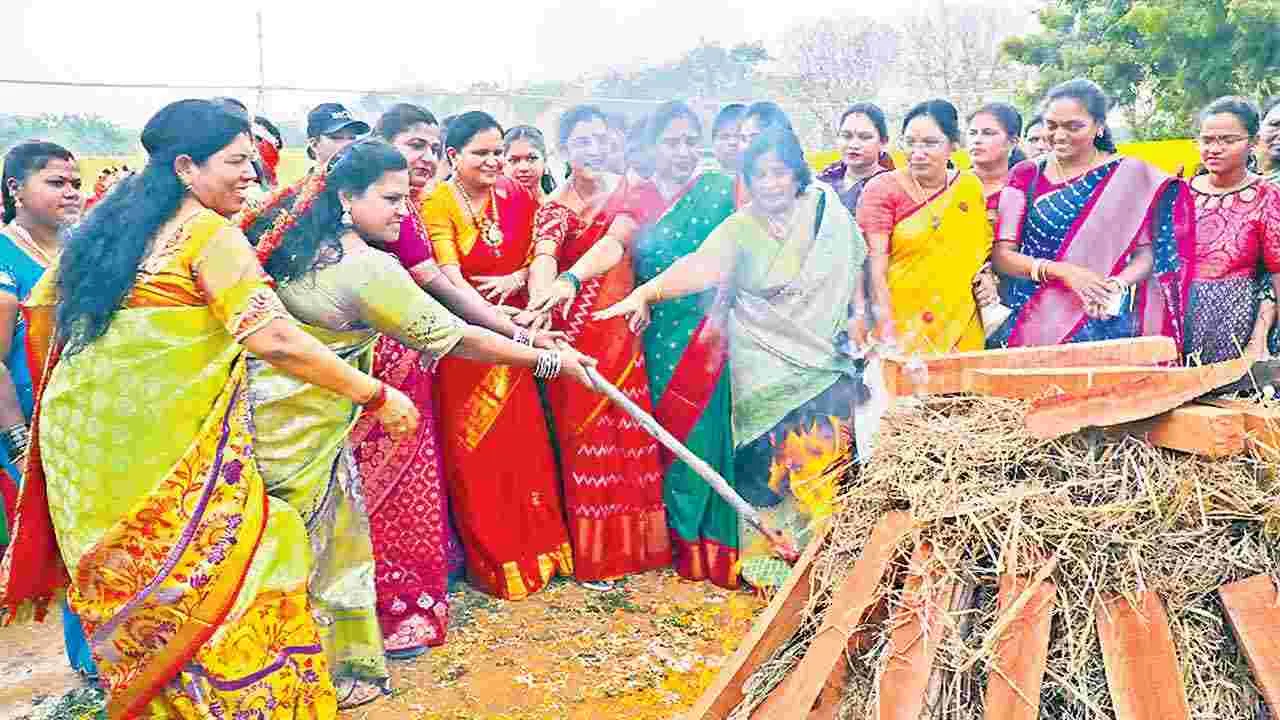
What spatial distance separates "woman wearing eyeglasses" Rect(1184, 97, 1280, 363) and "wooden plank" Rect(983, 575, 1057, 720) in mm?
3144

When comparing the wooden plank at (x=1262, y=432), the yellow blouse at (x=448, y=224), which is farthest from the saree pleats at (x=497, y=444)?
the wooden plank at (x=1262, y=432)

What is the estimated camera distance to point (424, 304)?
3.29 m

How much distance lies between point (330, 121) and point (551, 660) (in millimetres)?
2564

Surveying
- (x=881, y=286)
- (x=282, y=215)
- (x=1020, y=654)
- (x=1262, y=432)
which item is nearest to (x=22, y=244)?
(x=282, y=215)

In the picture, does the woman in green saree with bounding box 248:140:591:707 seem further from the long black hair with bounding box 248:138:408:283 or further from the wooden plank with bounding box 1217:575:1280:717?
the wooden plank with bounding box 1217:575:1280:717

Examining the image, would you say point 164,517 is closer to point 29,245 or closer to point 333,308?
point 333,308

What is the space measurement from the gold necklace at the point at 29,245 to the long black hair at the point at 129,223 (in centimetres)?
141

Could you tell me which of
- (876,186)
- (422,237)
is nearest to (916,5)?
(876,186)

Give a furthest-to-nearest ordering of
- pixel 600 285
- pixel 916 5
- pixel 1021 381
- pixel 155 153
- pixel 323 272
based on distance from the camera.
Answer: pixel 916 5
pixel 600 285
pixel 323 272
pixel 155 153
pixel 1021 381

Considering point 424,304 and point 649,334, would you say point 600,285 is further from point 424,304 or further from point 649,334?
point 424,304

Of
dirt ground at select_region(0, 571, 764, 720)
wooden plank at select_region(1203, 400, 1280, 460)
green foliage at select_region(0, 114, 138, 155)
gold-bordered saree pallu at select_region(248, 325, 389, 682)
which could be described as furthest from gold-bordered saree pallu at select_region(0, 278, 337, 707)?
green foliage at select_region(0, 114, 138, 155)

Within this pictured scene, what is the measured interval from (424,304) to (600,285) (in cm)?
132

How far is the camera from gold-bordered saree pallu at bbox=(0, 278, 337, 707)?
111 inches

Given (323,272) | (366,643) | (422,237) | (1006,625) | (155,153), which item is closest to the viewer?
(1006,625)
